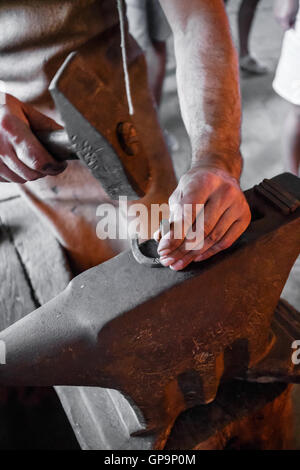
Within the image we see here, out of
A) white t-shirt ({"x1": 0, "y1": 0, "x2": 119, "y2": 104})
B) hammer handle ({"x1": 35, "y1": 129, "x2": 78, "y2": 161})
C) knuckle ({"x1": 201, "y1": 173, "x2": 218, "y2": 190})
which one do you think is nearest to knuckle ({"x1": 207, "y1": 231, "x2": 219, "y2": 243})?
knuckle ({"x1": 201, "y1": 173, "x2": 218, "y2": 190})

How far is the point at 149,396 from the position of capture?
0.99 metres

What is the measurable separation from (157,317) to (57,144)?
467mm

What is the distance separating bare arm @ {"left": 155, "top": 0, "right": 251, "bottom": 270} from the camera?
0.85m

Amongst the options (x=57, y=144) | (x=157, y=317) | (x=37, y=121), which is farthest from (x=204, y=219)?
(x=37, y=121)

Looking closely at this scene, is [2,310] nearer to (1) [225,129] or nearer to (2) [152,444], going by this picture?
(2) [152,444]

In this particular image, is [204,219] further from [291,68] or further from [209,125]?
[291,68]

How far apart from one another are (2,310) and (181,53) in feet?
3.20

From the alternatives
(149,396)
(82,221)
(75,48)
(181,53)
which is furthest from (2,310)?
(181,53)

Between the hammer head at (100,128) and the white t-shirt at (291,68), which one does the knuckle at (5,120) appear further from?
the white t-shirt at (291,68)

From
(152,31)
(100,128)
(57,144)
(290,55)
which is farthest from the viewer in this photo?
(152,31)

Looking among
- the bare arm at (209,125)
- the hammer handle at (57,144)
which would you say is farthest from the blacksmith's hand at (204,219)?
the hammer handle at (57,144)

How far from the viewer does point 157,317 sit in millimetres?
842

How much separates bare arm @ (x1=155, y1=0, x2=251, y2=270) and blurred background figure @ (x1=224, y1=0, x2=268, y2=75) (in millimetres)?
2476

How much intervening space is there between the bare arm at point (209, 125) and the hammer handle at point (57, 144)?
275mm
